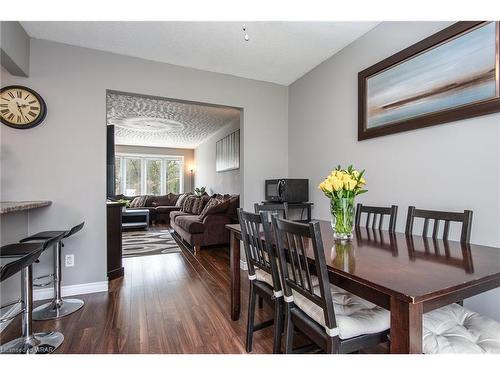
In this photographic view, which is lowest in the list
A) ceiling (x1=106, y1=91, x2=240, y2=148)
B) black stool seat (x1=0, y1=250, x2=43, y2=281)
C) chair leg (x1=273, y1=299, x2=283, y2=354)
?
chair leg (x1=273, y1=299, x2=283, y2=354)

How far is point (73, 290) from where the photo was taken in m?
2.61

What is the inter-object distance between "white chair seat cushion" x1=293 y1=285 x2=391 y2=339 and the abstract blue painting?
58.9 inches

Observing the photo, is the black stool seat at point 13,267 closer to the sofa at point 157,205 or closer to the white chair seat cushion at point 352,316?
the white chair seat cushion at point 352,316

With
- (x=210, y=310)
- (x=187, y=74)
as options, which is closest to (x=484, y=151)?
(x=210, y=310)

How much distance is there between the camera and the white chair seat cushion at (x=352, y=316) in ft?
3.67

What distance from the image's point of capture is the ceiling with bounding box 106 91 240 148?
4523 millimetres

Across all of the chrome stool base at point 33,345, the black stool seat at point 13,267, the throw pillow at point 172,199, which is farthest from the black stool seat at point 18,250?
the throw pillow at point 172,199

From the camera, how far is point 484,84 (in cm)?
164

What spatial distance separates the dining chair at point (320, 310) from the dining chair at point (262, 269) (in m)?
0.10

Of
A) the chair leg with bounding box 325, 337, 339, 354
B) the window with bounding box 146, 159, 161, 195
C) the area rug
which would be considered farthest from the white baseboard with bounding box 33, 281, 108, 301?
the window with bounding box 146, 159, 161, 195

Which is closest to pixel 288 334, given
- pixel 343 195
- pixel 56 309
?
pixel 343 195

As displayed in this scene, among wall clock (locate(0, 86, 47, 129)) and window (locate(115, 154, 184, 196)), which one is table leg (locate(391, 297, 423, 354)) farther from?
window (locate(115, 154, 184, 196))

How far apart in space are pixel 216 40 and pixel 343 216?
2.10 m

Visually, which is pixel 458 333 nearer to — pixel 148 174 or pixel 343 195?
pixel 343 195
